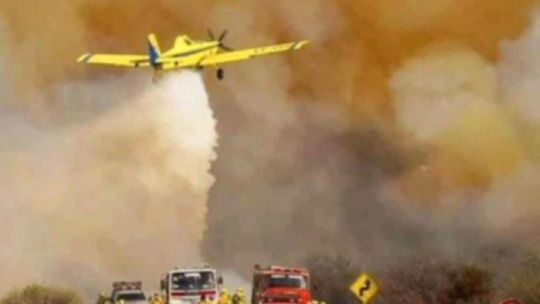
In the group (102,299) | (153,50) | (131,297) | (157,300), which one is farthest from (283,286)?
(153,50)

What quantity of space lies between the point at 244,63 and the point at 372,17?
5717 millimetres

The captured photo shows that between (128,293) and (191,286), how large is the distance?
21.6ft

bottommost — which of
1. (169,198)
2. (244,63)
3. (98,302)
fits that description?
(98,302)

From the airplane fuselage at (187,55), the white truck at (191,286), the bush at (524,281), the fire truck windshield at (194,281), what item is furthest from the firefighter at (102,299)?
the bush at (524,281)

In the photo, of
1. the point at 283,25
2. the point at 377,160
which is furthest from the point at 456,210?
the point at 283,25

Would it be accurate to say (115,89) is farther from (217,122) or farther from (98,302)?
(98,302)

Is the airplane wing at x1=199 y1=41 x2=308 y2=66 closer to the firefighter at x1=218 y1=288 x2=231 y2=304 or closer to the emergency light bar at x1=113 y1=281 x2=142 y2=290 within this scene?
the emergency light bar at x1=113 y1=281 x2=142 y2=290

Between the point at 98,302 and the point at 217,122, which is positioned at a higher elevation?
the point at 217,122

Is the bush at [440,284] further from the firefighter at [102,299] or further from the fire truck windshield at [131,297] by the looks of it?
the firefighter at [102,299]

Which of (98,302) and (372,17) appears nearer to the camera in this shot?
(98,302)

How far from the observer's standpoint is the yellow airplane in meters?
74.6

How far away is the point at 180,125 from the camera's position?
263ft

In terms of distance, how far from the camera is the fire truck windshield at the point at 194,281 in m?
68.7

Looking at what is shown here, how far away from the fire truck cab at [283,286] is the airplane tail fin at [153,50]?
9.37m
